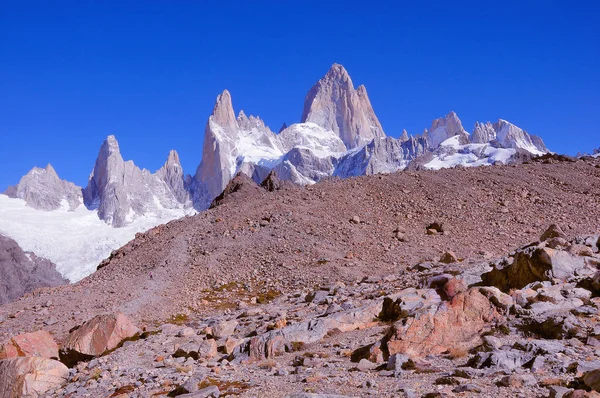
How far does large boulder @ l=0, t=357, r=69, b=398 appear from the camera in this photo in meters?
14.1

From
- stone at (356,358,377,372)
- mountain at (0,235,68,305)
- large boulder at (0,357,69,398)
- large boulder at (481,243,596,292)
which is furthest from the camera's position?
mountain at (0,235,68,305)

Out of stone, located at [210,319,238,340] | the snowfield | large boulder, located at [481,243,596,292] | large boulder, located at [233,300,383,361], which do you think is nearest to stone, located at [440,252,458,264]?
large boulder, located at [481,243,596,292]

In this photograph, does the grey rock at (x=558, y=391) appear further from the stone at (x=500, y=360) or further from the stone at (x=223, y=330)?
the stone at (x=223, y=330)

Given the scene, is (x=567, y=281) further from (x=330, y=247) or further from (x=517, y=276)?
(x=330, y=247)

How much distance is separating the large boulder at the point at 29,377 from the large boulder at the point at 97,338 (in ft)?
7.46

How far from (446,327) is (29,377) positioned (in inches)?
468

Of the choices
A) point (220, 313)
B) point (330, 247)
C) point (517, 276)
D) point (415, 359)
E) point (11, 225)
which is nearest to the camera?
point (415, 359)

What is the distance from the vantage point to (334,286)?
2441 cm

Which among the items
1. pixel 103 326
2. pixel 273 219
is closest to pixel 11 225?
pixel 273 219

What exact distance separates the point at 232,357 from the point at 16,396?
20.2ft

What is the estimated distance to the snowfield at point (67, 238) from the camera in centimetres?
13850

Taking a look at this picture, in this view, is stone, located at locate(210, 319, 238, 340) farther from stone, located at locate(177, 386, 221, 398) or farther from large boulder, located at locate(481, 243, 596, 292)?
large boulder, located at locate(481, 243, 596, 292)

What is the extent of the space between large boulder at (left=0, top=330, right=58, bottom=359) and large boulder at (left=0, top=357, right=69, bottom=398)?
2505mm

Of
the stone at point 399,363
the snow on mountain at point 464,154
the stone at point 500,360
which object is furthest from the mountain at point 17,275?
the snow on mountain at point 464,154
